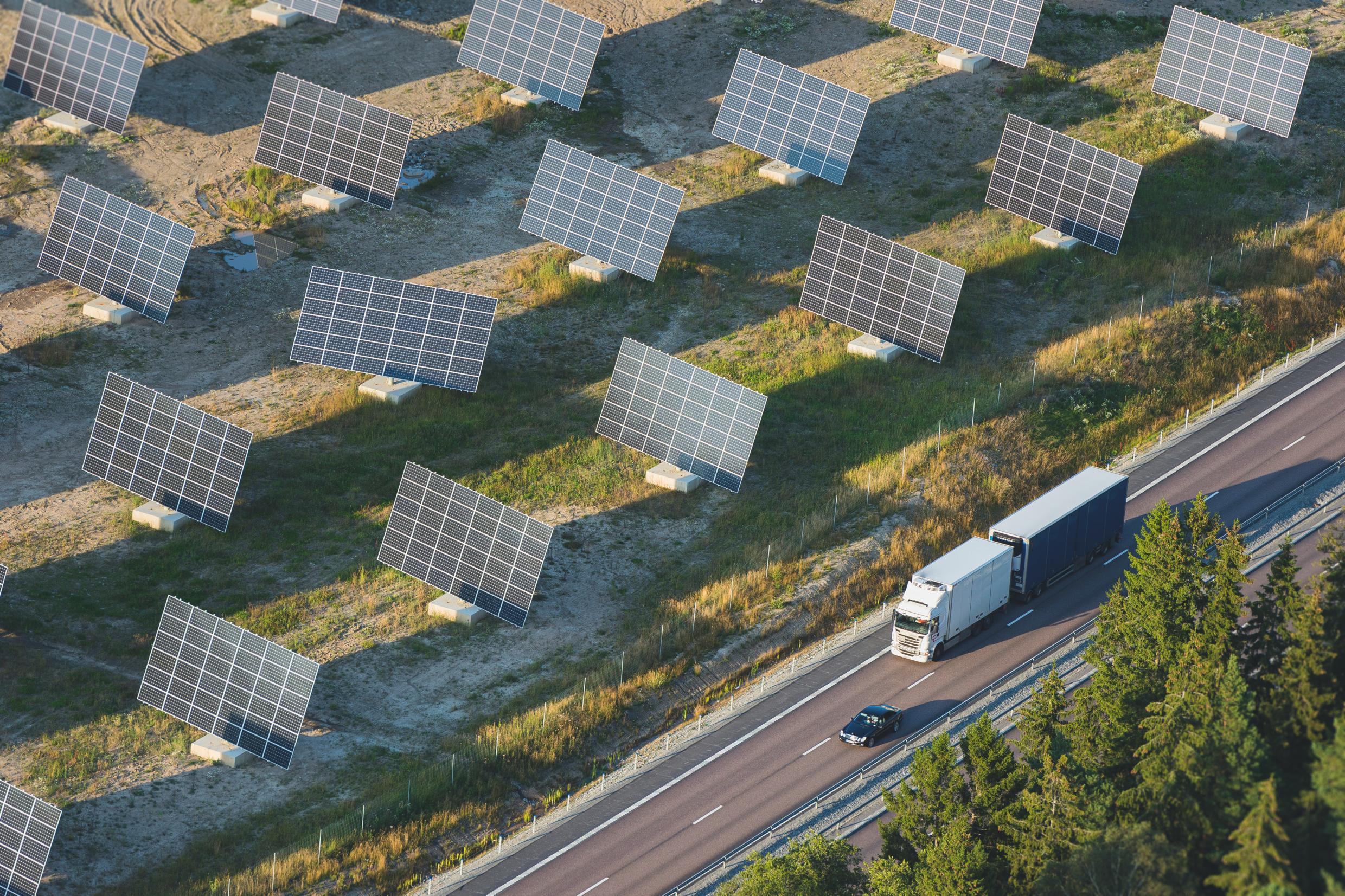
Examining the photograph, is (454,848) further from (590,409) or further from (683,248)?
(683,248)

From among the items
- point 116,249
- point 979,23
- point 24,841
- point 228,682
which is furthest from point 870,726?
point 979,23

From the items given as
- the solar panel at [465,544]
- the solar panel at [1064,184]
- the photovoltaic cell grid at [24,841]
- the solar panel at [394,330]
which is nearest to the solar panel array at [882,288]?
the solar panel at [1064,184]

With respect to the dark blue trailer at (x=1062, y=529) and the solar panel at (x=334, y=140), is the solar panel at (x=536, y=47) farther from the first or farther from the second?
the dark blue trailer at (x=1062, y=529)

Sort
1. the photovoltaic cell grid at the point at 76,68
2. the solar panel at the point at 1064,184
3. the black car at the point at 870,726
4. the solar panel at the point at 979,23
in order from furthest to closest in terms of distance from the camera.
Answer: the solar panel at the point at 979,23 < the photovoltaic cell grid at the point at 76,68 < the solar panel at the point at 1064,184 < the black car at the point at 870,726

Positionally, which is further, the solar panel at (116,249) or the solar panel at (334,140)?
the solar panel at (334,140)

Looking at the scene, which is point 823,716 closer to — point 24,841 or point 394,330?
point 24,841
